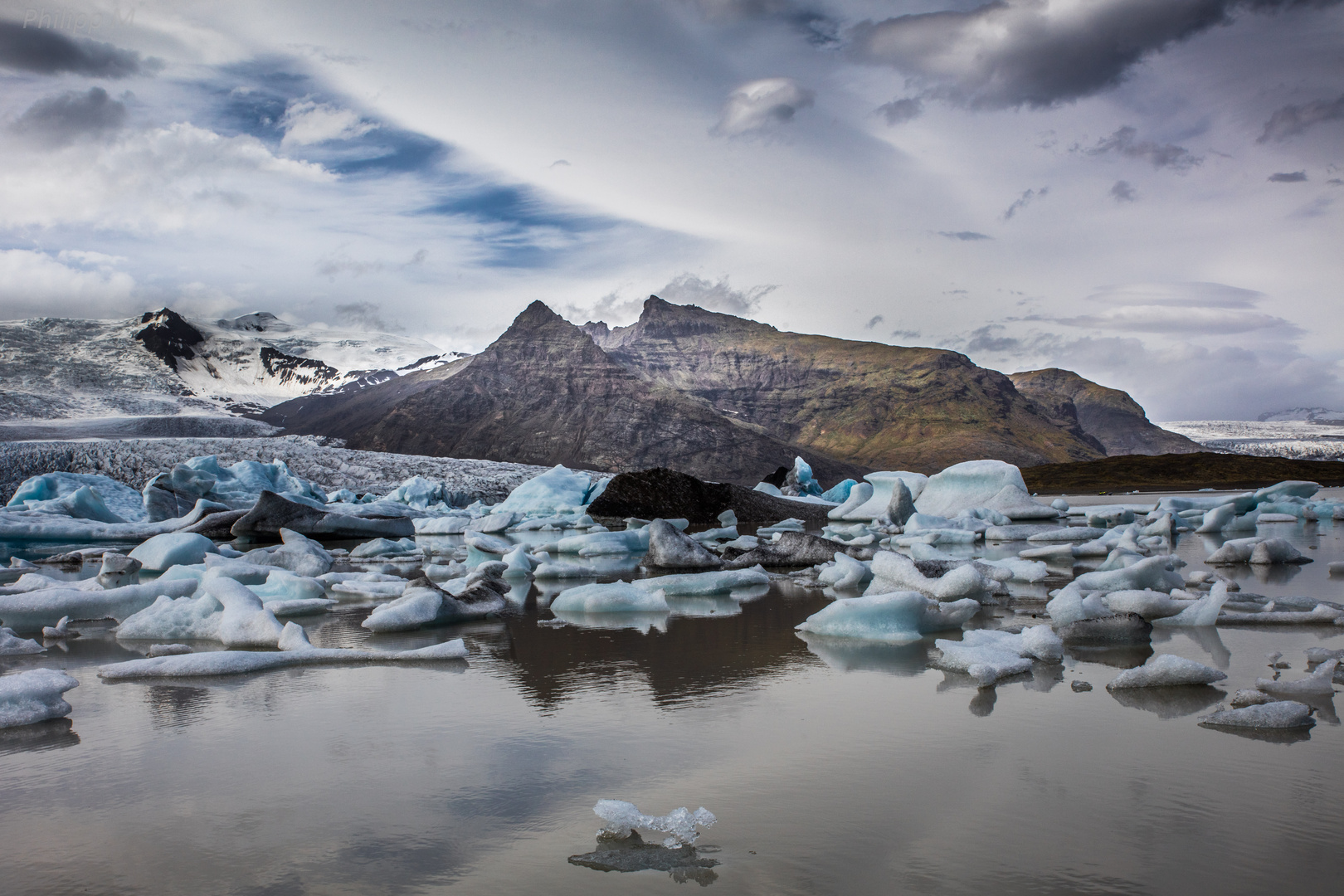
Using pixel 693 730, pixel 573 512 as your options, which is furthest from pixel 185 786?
pixel 573 512

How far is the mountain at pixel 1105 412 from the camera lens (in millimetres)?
157625

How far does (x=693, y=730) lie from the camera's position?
2.62 meters

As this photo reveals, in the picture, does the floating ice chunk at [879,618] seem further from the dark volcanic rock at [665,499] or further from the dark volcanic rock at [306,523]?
the dark volcanic rock at [665,499]

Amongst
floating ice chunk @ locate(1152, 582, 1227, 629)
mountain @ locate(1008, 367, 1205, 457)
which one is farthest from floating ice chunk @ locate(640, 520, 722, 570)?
mountain @ locate(1008, 367, 1205, 457)

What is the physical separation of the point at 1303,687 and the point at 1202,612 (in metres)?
1.55

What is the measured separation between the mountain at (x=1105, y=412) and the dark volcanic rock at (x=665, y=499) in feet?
466

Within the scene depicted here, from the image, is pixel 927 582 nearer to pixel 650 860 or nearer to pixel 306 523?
pixel 650 860

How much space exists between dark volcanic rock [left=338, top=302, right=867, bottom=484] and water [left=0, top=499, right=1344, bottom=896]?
5963 centimetres

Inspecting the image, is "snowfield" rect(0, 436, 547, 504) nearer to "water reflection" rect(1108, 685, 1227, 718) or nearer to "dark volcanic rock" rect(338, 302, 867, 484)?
"water reflection" rect(1108, 685, 1227, 718)

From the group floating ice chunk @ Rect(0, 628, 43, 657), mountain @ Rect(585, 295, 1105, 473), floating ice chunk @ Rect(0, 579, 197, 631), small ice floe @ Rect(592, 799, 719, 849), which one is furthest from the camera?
mountain @ Rect(585, 295, 1105, 473)

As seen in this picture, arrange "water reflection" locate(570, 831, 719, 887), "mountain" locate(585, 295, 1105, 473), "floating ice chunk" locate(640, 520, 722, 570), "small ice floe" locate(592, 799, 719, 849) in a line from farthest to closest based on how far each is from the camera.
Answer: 1. "mountain" locate(585, 295, 1105, 473)
2. "floating ice chunk" locate(640, 520, 722, 570)
3. "small ice floe" locate(592, 799, 719, 849)
4. "water reflection" locate(570, 831, 719, 887)

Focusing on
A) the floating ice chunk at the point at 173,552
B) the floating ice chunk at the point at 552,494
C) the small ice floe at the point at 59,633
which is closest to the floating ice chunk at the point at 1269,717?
the small ice floe at the point at 59,633

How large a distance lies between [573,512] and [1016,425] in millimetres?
107543

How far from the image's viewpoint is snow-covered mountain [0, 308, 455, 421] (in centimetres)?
6450
